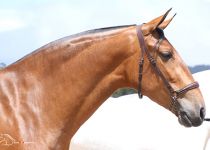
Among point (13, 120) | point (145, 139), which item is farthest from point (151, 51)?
point (145, 139)

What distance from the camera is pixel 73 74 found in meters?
3.54

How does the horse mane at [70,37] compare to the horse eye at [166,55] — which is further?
the horse mane at [70,37]

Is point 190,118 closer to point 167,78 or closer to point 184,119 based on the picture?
point 184,119

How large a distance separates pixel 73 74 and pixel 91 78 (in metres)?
0.14

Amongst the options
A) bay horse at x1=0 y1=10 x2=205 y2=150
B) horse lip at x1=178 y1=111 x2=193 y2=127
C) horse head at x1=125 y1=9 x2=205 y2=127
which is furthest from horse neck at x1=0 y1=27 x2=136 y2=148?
horse lip at x1=178 y1=111 x2=193 y2=127

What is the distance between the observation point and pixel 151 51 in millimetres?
3508

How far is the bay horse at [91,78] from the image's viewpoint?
344 cm

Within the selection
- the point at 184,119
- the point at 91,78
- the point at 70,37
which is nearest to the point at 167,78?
the point at 184,119

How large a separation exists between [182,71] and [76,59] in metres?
0.80

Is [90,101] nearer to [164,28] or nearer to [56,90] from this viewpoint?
[56,90]
